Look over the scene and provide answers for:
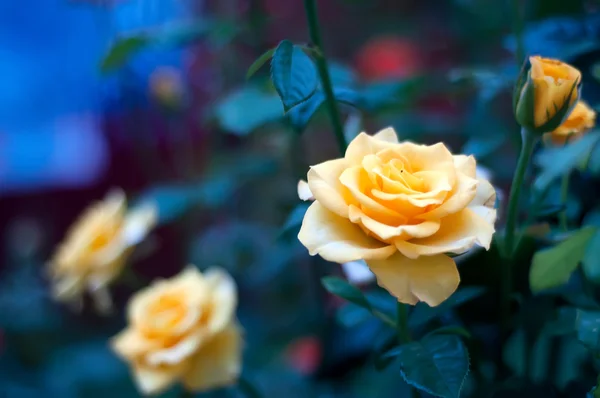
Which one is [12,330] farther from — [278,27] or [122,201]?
[278,27]

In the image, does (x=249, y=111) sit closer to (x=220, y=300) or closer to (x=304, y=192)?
(x=220, y=300)

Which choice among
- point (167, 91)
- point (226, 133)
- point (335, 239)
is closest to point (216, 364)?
point (335, 239)

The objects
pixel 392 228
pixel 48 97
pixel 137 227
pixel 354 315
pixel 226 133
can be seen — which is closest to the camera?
pixel 392 228

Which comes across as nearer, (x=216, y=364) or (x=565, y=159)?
(x=565, y=159)

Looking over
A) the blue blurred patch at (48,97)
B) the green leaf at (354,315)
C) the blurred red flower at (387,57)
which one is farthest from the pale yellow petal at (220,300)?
the blue blurred patch at (48,97)

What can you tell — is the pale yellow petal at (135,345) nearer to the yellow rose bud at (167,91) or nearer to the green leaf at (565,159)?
the green leaf at (565,159)

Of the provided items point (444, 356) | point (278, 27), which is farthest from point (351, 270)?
point (278, 27)
